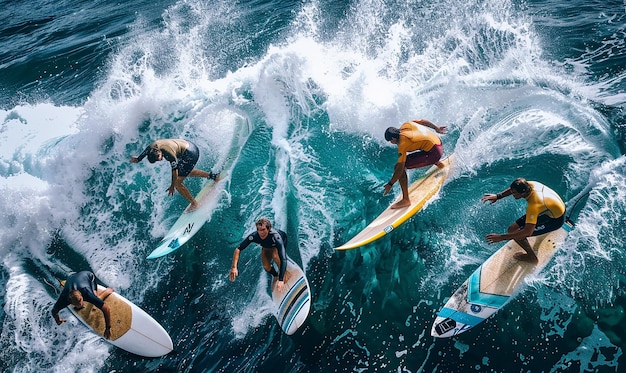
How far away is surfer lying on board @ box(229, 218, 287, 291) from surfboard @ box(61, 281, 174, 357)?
1626mm

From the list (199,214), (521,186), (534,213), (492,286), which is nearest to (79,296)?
(199,214)

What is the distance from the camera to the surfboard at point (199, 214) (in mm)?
8344

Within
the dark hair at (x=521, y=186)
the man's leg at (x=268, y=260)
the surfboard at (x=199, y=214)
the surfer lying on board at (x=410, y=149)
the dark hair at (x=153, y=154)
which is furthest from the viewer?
the surfboard at (x=199, y=214)

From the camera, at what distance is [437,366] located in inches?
232

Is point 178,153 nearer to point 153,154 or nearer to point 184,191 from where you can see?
point 153,154

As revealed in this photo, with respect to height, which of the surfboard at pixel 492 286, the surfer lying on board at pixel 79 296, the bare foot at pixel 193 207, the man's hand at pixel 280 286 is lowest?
the surfboard at pixel 492 286

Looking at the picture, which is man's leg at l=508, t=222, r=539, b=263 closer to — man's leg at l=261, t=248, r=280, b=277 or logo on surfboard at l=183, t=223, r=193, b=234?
man's leg at l=261, t=248, r=280, b=277

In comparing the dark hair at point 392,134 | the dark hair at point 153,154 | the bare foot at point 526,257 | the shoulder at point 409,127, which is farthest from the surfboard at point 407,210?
the dark hair at point 153,154

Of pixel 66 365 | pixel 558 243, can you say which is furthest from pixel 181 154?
pixel 558 243

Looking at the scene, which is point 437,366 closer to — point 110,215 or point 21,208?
point 110,215

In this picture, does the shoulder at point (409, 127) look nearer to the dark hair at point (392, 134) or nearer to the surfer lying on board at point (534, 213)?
the dark hair at point (392, 134)

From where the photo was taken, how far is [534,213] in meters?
5.95

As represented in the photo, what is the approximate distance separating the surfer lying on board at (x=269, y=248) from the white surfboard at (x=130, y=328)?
1.62 metres

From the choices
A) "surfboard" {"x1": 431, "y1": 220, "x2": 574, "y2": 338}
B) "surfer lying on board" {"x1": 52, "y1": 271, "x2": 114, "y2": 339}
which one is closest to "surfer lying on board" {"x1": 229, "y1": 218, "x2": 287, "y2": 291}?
"surfer lying on board" {"x1": 52, "y1": 271, "x2": 114, "y2": 339}
